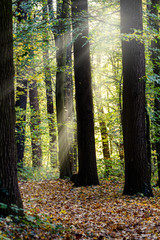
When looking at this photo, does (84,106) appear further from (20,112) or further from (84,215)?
(84,215)

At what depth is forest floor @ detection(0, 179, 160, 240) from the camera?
5102 millimetres

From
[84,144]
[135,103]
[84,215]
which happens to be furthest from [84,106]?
[84,215]

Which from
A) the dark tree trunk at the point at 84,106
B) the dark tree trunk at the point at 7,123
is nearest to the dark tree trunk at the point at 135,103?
the dark tree trunk at the point at 84,106

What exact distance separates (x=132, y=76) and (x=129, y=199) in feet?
13.6

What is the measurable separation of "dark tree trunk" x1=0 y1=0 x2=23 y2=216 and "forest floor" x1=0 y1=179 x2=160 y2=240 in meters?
0.47

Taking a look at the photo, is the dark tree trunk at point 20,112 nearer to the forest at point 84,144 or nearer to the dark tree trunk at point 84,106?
the forest at point 84,144

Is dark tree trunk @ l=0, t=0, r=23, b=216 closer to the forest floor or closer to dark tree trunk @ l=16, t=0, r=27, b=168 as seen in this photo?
the forest floor

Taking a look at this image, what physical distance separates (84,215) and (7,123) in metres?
3.62

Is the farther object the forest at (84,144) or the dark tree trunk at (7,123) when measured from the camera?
the forest at (84,144)

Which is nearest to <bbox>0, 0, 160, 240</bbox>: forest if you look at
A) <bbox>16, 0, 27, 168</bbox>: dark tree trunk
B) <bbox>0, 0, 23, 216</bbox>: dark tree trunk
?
<bbox>0, 0, 23, 216</bbox>: dark tree trunk

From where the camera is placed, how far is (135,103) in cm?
866

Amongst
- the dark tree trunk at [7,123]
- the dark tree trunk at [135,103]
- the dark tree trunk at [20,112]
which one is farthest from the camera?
the dark tree trunk at [20,112]

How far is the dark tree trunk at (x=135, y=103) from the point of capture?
8.58 m

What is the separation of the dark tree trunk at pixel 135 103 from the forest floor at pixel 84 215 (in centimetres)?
64
